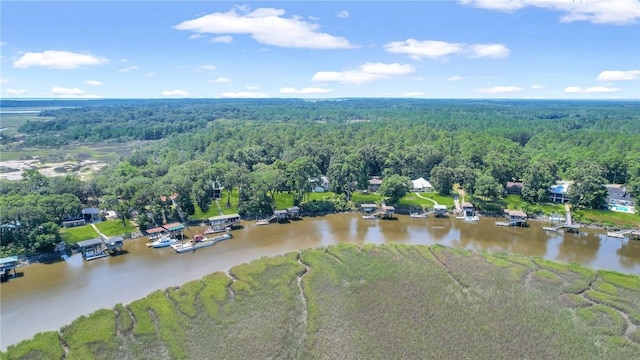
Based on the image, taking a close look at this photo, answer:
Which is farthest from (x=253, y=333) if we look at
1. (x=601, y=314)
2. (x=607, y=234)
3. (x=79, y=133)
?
(x=79, y=133)

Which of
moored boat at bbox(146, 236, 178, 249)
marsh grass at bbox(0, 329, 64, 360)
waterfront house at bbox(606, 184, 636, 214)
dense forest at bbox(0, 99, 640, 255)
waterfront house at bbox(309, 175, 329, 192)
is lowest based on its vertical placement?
marsh grass at bbox(0, 329, 64, 360)

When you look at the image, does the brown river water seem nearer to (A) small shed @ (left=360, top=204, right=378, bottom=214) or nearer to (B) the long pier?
(B) the long pier

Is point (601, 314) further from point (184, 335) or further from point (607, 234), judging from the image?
point (184, 335)

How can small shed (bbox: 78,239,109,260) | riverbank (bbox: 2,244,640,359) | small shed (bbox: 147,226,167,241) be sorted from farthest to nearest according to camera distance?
small shed (bbox: 147,226,167,241), small shed (bbox: 78,239,109,260), riverbank (bbox: 2,244,640,359)

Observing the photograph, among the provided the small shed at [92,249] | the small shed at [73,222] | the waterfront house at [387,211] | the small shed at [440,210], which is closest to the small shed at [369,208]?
the waterfront house at [387,211]

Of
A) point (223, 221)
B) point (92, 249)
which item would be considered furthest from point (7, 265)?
point (223, 221)

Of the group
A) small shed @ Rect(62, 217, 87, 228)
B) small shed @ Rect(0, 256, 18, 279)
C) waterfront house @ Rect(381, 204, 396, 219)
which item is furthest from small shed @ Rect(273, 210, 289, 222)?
small shed @ Rect(0, 256, 18, 279)
